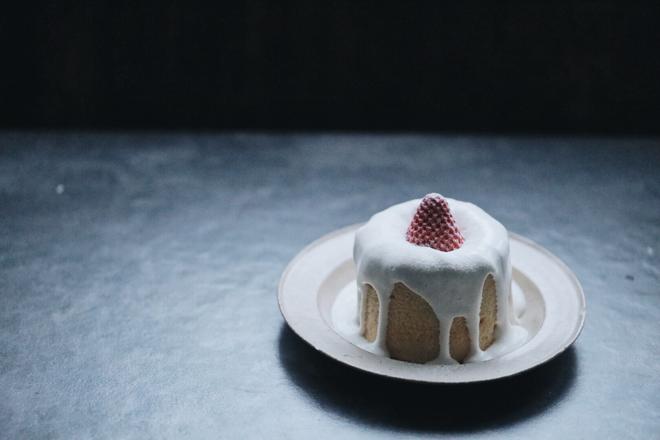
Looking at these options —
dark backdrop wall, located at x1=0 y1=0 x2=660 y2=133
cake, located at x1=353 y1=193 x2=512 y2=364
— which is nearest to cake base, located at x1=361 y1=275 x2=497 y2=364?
cake, located at x1=353 y1=193 x2=512 y2=364

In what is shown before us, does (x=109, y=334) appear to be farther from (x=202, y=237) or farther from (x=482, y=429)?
(x=482, y=429)

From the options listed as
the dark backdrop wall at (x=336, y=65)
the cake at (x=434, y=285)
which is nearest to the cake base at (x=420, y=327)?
the cake at (x=434, y=285)

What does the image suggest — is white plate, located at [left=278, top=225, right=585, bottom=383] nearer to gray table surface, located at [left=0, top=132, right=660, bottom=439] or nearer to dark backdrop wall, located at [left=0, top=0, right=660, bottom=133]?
gray table surface, located at [left=0, top=132, right=660, bottom=439]

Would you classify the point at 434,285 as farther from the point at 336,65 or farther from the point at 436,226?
the point at 336,65

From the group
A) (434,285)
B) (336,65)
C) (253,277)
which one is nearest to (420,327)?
(434,285)

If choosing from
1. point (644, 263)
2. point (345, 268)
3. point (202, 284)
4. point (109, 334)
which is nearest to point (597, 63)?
→ point (644, 263)

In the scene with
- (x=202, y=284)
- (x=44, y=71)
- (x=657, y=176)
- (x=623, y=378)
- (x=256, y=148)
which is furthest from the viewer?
(x=44, y=71)
